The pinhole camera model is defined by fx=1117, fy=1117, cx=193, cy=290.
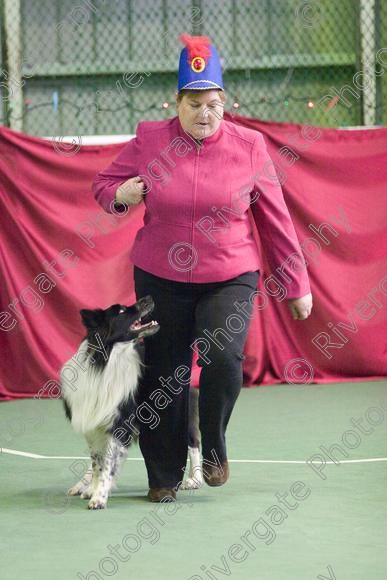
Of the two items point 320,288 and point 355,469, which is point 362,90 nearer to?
point 320,288

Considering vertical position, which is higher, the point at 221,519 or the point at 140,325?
the point at 140,325

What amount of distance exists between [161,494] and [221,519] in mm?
432

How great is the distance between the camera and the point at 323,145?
8.35m

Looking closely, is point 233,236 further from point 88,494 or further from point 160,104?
point 160,104

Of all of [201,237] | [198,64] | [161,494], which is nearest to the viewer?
[198,64]

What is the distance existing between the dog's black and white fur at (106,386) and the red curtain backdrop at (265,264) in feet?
10.7

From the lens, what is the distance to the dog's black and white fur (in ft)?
15.3

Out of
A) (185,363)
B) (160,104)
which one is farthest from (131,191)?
(160,104)

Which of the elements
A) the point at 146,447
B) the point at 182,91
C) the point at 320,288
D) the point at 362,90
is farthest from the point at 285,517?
the point at 362,90

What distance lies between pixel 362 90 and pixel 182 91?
5.37 m

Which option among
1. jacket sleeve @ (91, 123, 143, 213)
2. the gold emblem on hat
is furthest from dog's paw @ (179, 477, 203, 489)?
the gold emblem on hat

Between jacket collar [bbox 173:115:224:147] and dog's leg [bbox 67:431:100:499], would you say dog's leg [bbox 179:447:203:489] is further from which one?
jacket collar [bbox 173:115:224:147]

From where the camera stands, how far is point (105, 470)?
4.73m

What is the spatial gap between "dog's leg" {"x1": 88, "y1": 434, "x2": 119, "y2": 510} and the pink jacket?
778 millimetres
